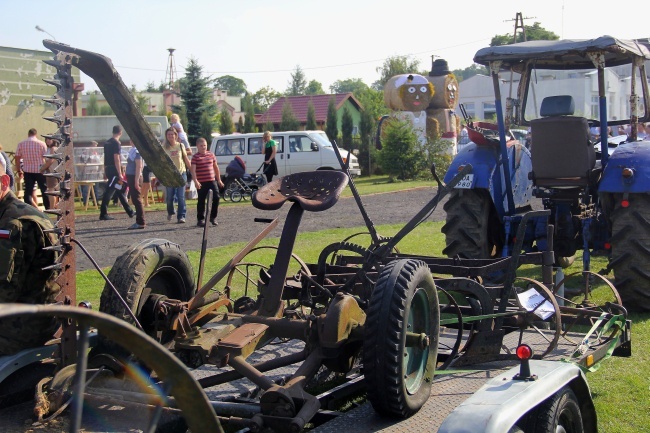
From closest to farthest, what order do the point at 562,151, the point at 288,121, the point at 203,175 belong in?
the point at 562,151, the point at 203,175, the point at 288,121

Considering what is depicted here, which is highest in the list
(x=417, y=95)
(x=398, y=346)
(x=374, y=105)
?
(x=374, y=105)

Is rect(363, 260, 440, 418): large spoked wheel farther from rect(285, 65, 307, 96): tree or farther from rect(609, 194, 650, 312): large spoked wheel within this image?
rect(285, 65, 307, 96): tree

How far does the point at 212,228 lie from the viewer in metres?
14.1

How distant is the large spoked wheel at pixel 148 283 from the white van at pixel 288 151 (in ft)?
71.1

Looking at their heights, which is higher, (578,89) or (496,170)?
(578,89)

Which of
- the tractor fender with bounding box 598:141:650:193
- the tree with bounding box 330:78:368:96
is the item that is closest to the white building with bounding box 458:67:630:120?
the tractor fender with bounding box 598:141:650:193

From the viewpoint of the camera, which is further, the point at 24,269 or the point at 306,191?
the point at 306,191

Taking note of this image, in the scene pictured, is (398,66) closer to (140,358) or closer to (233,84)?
(140,358)

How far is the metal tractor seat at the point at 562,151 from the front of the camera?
735cm

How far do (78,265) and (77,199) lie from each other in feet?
36.1

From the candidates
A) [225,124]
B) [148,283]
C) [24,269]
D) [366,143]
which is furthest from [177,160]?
[225,124]

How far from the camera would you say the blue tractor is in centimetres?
690

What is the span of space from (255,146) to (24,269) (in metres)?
22.6

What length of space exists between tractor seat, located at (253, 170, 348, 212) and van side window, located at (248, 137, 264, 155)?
2192 cm
